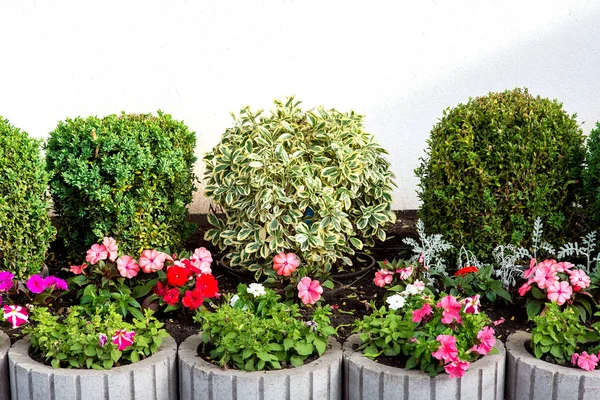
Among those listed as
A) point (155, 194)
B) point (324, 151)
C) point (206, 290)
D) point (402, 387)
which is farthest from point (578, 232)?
point (155, 194)

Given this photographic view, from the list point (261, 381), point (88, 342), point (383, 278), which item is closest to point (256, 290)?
point (261, 381)

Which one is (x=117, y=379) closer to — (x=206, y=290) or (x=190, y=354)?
(x=190, y=354)

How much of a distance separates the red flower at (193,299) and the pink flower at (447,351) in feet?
3.87

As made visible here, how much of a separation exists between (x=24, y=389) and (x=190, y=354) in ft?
2.24

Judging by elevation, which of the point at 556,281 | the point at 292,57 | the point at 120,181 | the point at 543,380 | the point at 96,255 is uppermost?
the point at 292,57

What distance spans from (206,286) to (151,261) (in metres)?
0.34

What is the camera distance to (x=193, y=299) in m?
3.60

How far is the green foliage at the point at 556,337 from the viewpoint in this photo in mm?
3156

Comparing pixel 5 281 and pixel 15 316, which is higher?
pixel 5 281

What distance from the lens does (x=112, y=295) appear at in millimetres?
3654

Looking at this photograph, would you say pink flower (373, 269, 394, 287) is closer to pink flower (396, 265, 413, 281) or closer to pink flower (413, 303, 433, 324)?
pink flower (396, 265, 413, 281)

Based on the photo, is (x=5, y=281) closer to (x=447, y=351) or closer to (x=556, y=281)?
(x=447, y=351)

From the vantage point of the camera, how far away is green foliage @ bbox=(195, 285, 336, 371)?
308 cm

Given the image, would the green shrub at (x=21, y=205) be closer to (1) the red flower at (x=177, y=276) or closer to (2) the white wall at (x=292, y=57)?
(1) the red flower at (x=177, y=276)
